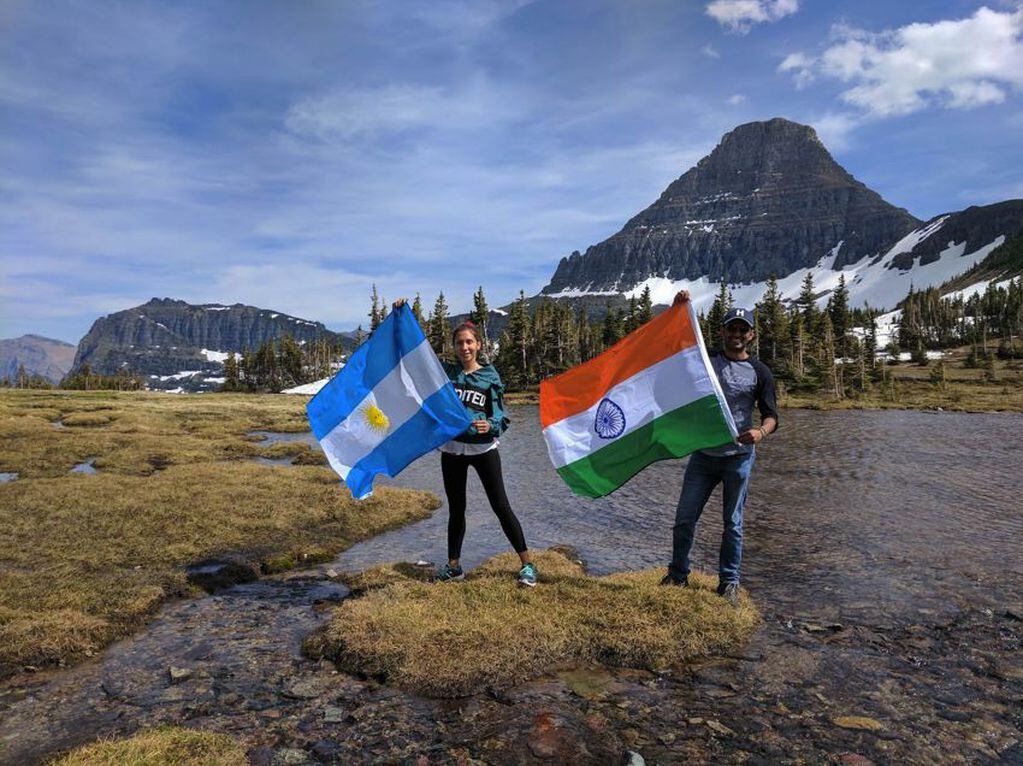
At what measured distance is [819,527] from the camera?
16609 mm

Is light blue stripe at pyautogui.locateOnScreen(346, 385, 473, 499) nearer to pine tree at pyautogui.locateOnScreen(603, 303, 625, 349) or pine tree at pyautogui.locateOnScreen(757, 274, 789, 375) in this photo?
pine tree at pyautogui.locateOnScreen(757, 274, 789, 375)

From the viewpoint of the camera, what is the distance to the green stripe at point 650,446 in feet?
30.0

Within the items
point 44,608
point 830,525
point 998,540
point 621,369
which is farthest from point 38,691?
point 998,540

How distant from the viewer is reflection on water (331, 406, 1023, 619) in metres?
11.5

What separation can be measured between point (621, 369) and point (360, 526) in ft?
32.2

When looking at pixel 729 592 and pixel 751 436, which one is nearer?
pixel 751 436

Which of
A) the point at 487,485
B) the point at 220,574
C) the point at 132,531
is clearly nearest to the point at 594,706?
the point at 487,485

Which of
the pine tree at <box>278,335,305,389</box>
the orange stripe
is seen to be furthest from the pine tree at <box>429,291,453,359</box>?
the orange stripe

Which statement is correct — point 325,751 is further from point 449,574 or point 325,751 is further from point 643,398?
point 643,398

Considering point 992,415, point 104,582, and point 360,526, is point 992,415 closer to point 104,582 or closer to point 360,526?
point 360,526

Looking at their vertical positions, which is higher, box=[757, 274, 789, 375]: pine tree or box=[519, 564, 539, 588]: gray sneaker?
box=[757, 274, 789, 375]: pine tree

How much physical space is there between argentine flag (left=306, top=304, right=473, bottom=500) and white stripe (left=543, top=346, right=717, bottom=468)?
7.14 feet

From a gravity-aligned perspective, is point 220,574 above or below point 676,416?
below

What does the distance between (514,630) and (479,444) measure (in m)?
3.10
